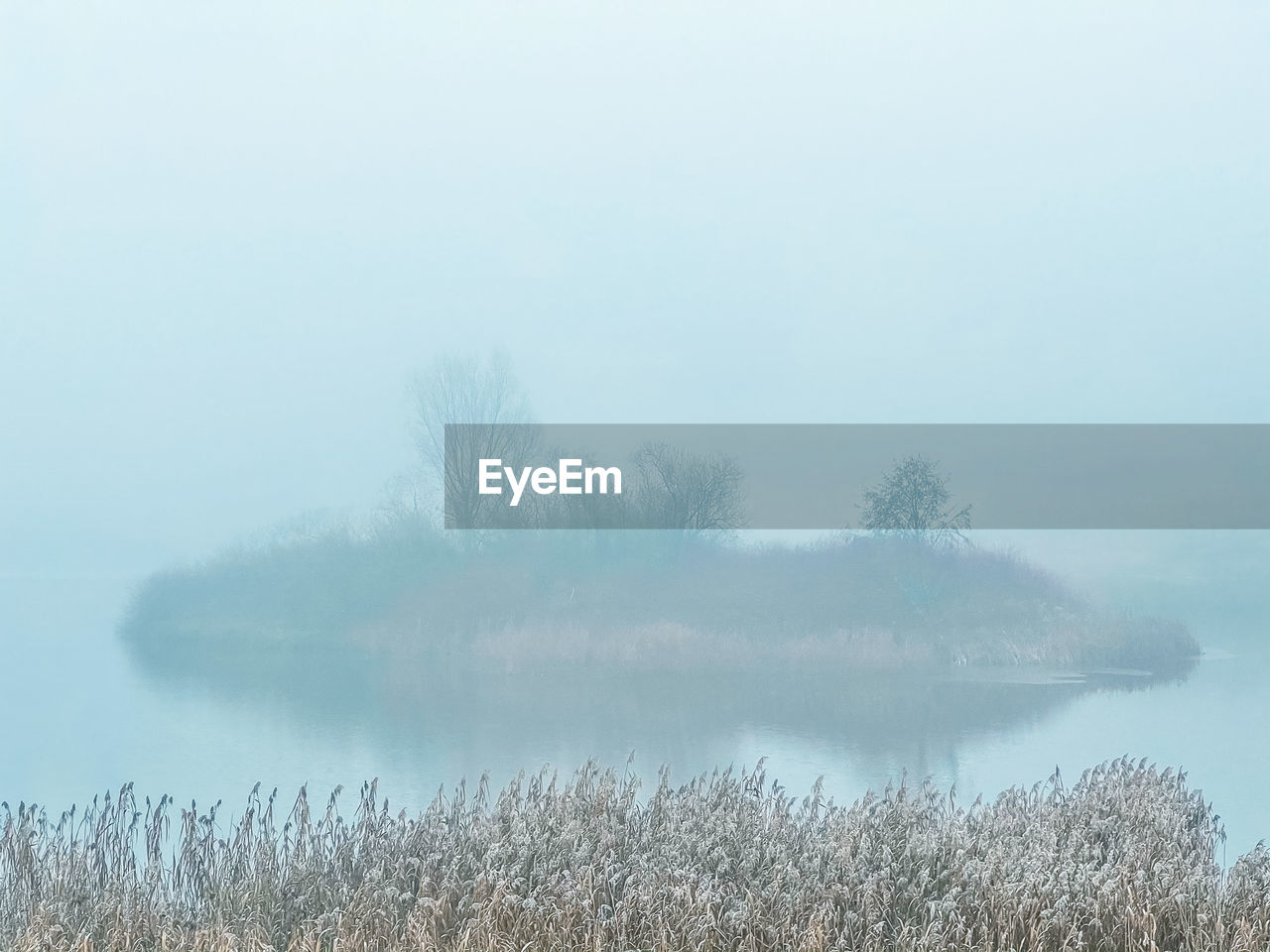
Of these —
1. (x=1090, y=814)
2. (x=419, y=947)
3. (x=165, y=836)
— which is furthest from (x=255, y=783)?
(x=1090, y=814)

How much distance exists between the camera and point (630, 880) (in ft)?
15.7

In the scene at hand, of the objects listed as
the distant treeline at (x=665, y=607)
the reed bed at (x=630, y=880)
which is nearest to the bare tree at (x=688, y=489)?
the distant treeline at (x=665, y=607)

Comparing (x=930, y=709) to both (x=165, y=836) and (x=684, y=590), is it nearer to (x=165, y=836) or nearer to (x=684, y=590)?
(x=684, y=590)

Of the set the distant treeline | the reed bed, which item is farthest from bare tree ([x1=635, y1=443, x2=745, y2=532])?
the reed bed

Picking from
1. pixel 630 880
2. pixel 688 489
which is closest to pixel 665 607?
pixel 688 489

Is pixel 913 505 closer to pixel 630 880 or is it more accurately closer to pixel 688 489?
pixel 688 489

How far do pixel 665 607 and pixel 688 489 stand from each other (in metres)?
1.37

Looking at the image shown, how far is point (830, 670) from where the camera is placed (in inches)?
406

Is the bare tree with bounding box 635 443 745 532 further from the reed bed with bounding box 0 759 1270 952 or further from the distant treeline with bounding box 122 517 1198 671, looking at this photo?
the reed bed with bounding box 0 759 1270 952

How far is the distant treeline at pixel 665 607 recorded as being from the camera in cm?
1091

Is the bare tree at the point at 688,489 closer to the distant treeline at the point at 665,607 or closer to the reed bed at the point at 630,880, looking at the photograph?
the distant treeline at the point at 665,607

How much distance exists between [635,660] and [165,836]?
18.4 feet

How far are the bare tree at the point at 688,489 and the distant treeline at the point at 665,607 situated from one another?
1.15 feet

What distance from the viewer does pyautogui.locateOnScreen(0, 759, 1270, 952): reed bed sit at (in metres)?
4.67
